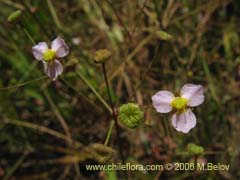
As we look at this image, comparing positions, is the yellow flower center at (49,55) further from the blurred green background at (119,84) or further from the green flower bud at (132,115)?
the blurred green background at (119,84)

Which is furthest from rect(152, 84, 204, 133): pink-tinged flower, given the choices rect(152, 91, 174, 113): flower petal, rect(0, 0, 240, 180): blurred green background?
rect(0, 0, 240, 180): blurred green background

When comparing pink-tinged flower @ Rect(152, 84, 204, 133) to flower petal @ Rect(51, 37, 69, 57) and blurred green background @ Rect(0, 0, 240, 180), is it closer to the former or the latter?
flower petal @ Rect(51, 37, 69, 57)

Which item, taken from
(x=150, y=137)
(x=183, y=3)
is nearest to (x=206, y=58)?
(x=183, y=3)

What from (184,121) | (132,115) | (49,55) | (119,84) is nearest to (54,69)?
(49,55)

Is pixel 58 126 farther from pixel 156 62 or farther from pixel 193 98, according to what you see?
pixel 193 98

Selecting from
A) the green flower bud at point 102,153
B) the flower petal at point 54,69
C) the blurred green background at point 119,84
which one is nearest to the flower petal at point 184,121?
the green flower bud at point 102,153

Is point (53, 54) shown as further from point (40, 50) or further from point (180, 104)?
point (180, 104)
